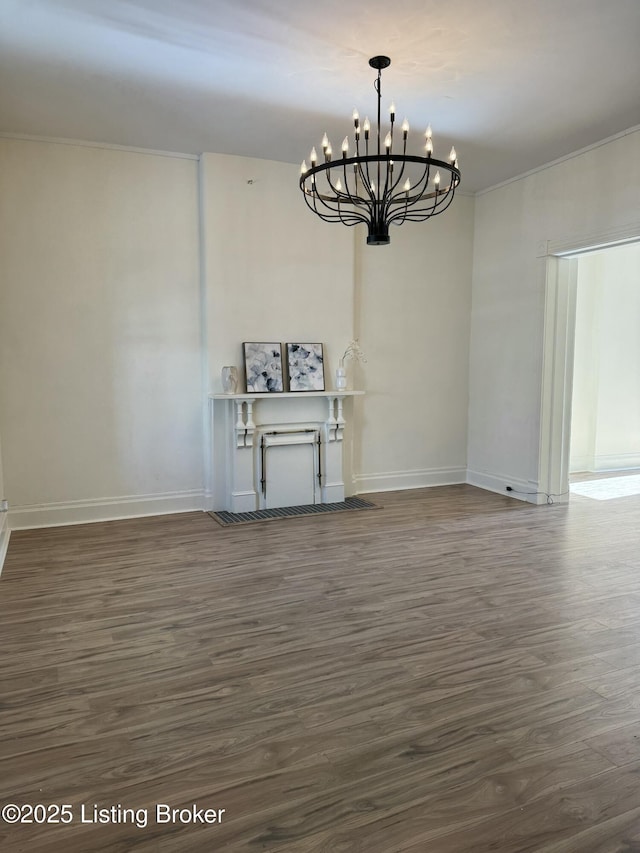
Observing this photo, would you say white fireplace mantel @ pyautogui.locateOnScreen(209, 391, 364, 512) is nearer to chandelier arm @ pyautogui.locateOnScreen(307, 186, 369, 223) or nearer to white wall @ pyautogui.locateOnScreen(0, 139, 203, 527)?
white wall @ pyautogui.locateOnScreen(0, 139, 203, 527)

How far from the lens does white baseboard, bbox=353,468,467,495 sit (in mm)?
6102

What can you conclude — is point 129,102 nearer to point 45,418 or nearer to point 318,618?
point 45,418

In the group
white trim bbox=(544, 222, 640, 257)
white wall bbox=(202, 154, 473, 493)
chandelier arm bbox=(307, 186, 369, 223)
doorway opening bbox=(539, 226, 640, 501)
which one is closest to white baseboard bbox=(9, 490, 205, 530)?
white wall bbox=(202, 154, 473, 493)

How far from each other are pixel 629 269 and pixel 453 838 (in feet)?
23.5

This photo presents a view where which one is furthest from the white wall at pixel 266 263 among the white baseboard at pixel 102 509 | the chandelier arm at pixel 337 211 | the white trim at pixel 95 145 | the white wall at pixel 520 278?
the white wall at pixel 520 278

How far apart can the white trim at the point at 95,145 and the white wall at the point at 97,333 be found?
3 centimetres

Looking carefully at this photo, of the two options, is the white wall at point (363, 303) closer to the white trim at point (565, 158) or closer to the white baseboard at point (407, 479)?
the white baseboard at point (407, 479)

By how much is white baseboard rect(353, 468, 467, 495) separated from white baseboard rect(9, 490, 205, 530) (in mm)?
1685

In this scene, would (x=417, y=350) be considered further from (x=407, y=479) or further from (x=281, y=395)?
(x=281, y=395)

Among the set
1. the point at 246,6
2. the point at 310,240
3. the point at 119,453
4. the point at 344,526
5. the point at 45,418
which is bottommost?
the point at 344,526

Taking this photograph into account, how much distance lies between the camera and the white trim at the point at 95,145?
4543mm

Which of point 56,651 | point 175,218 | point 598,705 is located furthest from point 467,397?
point 56,651

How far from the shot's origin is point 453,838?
1703 millimetres

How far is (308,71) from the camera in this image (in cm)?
356
